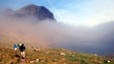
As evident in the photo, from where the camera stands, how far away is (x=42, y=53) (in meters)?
71.8

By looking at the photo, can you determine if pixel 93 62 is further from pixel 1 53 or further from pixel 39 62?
pixel 1 53

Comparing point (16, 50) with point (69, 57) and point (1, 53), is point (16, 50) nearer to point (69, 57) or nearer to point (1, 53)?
point (1, 53)

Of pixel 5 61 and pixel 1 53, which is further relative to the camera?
pixel 1 53

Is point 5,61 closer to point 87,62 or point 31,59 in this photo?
point 31,59

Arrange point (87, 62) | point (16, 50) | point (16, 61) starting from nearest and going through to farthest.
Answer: point (16, 61) < point (87, 62) < point (16, 50)

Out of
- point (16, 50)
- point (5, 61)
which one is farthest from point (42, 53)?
point (5, 61)

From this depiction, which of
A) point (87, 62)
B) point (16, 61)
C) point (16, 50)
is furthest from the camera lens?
point (16, 50)

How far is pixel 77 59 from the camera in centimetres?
6612

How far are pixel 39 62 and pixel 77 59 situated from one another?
9514 millimetres

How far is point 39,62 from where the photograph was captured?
61688 millimetres

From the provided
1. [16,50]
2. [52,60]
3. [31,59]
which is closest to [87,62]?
[52,60]

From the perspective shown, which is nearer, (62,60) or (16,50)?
(62,60)

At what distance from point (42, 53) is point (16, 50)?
6.63m

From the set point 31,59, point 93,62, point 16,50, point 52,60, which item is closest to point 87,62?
point 93,62
